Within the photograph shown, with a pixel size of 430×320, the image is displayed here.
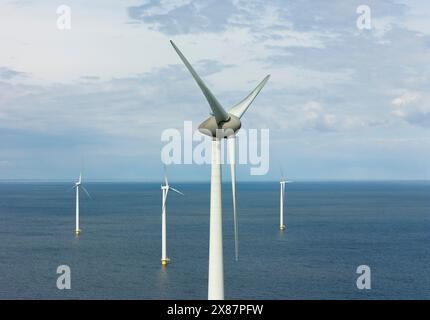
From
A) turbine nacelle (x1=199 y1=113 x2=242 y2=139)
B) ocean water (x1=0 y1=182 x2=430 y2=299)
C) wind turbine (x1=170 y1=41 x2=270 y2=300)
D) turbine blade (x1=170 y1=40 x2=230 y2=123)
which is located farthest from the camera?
ocean water (x1=0 y1=182 x2=430 y2=299)

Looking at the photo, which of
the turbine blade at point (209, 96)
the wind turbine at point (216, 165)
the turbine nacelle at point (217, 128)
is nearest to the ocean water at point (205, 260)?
the wind turbine at point (216, 165)

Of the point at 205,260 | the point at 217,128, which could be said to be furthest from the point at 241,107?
the point at 205,260

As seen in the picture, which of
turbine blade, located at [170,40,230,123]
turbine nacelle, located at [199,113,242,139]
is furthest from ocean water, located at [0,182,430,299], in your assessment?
turbine blade, located at [170,40,230,123]

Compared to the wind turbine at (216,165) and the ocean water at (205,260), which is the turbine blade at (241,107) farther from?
the ocean water at (205,260)

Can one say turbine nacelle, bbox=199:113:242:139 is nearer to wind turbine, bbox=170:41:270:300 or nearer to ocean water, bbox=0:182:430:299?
wind turbine, bbox=170:41:270:300

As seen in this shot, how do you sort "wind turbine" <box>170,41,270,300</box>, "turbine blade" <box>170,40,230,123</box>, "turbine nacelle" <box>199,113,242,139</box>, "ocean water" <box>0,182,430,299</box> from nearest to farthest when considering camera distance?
"turbine blade" <box>170,40,230,123</box>
"wind turbine" <box>170,41,270,300</box>
"turbine nacelle" <box>199,113,242,139</box>
"ocean water" <box>0,182,430,299</box>

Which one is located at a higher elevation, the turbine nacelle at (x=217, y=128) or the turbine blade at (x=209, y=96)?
the turbine blade at (x=209, y=96)

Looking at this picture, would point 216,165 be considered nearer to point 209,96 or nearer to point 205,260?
point 209,96
